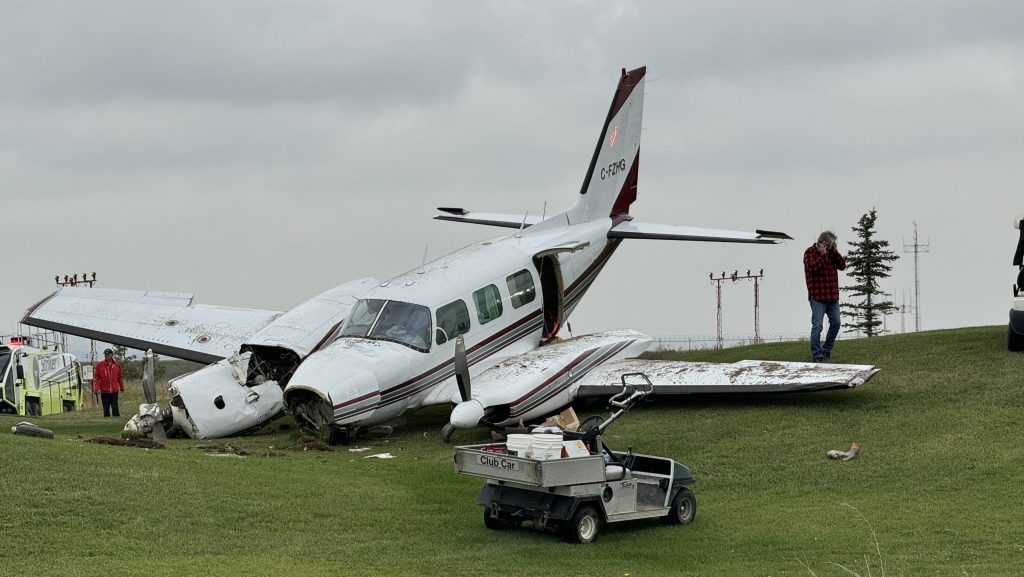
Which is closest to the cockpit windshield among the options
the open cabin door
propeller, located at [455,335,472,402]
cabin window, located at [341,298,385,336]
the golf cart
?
cabin window, located at [341,298,385,336]

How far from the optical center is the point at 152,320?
82.5 ft

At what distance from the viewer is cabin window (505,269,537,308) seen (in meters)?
22.5

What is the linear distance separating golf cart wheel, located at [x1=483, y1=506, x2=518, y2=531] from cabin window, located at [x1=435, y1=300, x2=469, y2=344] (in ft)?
24.7

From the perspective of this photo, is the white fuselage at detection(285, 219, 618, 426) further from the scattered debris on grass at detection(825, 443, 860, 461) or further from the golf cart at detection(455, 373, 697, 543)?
the scattered debris on grass at detection(825, 443, 860, 461)

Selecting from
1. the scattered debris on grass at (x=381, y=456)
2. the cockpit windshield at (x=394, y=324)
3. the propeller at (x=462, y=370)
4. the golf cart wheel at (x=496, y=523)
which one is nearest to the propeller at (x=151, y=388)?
the cockpit windshield at (x=394, y=324)

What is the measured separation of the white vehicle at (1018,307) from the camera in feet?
70.0

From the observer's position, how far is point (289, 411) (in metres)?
19.3

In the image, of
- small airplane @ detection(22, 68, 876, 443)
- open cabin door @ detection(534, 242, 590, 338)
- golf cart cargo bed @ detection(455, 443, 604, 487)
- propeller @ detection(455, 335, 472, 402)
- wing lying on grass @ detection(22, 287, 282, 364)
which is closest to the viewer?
golf cart cargo bed @ detection(455, 443, 604, 487)

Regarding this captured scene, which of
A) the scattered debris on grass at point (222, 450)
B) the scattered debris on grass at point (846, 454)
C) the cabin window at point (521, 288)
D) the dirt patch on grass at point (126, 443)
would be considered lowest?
the scattered debris on grass at point (222, 450)

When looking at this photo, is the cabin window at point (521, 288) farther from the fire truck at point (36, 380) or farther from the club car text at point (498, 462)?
the fire truck at point (36, 380)

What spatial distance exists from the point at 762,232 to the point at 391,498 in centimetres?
1457

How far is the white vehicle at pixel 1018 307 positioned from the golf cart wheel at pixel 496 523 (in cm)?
1319

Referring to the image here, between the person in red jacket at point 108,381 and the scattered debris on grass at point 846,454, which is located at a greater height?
the scattered debris on grass at point 846,454

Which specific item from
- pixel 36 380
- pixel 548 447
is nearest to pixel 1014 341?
pixel 548 447
